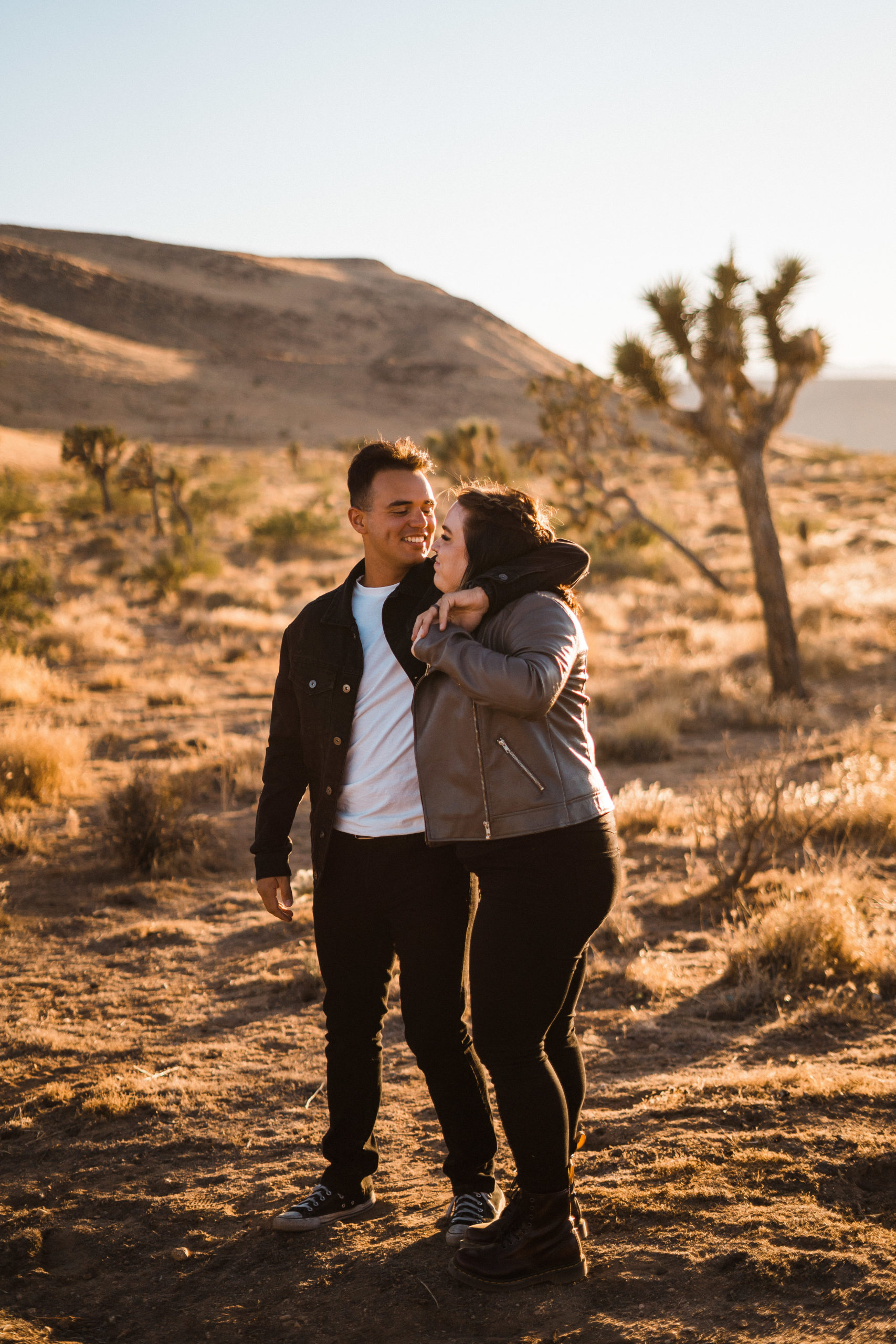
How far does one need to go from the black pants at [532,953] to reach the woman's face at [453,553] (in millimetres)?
632

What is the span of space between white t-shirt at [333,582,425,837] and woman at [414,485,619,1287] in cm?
25

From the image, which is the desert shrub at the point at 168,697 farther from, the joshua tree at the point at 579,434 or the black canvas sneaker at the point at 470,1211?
the black canvas sneaker at the point at 470,1211

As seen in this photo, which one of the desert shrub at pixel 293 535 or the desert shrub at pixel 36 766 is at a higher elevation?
the desert shrub at pixel 293 535

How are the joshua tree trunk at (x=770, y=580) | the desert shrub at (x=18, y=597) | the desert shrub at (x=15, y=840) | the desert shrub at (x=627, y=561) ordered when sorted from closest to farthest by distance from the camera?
1. the desert shrub at (x=15, y=840)
2. the joshua tree trunk at (x=770, y=580)
3. the desert shrub at (x=18, y=597)
4. the desert shrub at (x=627, y=561)

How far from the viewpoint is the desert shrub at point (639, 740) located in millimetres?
9289

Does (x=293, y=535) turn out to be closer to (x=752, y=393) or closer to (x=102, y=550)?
(x=102, y=550)

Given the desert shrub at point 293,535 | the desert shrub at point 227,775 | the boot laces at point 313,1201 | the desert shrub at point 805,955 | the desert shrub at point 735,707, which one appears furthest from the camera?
the desert shrub at point 293,535

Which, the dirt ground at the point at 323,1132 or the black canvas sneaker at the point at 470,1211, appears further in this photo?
the black canvas sneaker at the point at 470,1211

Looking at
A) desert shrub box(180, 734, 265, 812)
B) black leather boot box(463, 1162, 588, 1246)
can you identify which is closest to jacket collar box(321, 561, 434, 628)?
black leather boot box(463, 1162, 588, 1246)

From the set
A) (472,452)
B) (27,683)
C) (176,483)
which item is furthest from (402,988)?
(176,483)

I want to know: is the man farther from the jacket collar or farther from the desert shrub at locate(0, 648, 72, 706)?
the desert shrub at locate(0, 648, 72, 706)

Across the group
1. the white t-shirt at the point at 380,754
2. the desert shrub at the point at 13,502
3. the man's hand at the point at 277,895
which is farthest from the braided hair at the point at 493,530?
the desert shrub at the point at 13,502

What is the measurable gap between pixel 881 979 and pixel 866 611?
11928mm

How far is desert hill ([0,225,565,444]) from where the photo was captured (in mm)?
65250
